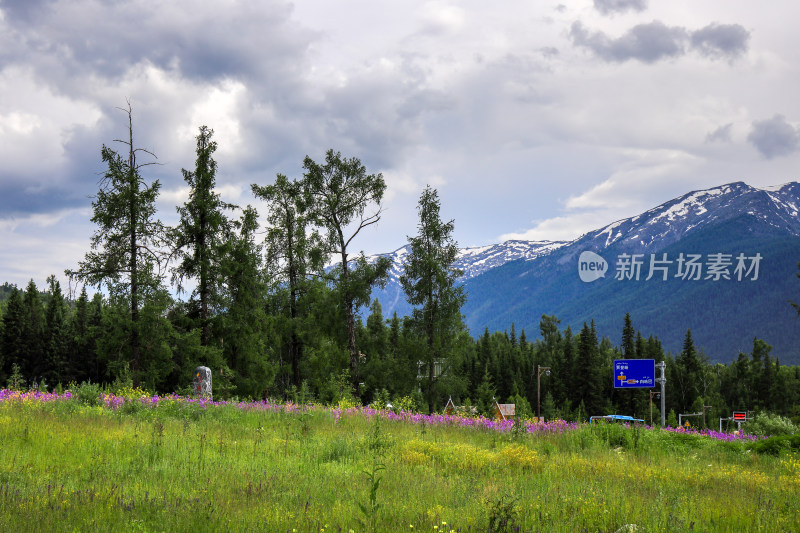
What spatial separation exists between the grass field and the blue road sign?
41.2 metres

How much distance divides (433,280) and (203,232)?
13039mm

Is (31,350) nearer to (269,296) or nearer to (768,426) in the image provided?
(269,296)

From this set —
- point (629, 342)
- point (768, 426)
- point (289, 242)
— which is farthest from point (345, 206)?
point (629, 342)

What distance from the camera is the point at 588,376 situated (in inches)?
3319

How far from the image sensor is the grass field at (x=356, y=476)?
17.8ft

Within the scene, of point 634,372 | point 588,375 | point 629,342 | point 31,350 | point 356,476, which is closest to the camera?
point 356,476

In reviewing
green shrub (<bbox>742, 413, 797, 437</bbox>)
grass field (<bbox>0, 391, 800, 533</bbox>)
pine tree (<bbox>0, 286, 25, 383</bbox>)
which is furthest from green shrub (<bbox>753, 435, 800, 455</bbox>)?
pine tree (<bbox>0, 286, 25, 383</bbox>)

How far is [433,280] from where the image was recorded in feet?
105

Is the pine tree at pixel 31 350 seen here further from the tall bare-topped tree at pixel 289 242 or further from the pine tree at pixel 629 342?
the pine tree at pixel 629 342

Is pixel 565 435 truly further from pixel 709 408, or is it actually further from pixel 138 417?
pixel 709 408

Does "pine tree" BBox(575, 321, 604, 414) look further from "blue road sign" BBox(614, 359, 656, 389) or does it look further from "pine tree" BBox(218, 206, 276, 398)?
"pine tree" BBox(218, 206, 276, 398)

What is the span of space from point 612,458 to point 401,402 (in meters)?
8.17

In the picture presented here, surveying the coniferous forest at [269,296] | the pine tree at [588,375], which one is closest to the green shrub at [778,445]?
the coniferous forest at [269,296]

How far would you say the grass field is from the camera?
214 inches
